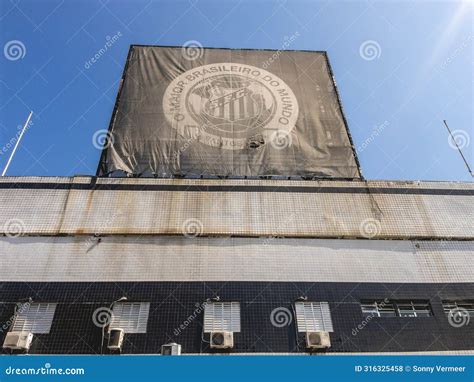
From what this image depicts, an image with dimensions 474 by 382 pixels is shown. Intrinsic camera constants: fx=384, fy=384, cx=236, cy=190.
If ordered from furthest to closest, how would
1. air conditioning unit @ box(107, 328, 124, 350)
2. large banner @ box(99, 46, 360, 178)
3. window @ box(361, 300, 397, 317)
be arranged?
large banner @ box(99, 46, 360, 178) → window @ box(361, 300, 397, 317) → air conditioning unit @ box(107, 328, 124, 350)

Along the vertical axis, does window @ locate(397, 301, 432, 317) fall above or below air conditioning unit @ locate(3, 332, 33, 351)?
above

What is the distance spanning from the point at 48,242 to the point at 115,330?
3.57 m

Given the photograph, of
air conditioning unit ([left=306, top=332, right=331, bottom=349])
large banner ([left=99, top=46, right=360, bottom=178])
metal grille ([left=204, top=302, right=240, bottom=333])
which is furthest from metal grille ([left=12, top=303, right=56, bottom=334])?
air conditioning unit ([left=306, top=332, right=331, bottom=349])

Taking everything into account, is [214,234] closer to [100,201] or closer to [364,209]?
[100,201]

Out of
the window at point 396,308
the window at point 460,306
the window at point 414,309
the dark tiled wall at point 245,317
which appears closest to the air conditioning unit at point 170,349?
the dark tiled wall at point 245,317

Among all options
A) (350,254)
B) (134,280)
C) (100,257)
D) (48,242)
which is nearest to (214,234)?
(134,280)

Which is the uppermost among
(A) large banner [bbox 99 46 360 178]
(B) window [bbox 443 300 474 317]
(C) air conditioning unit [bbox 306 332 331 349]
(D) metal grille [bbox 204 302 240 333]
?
(A) large banner [bbox 99 46 360 178]

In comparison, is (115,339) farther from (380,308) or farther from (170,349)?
(380,308)

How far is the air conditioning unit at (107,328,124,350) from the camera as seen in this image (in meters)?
9.58

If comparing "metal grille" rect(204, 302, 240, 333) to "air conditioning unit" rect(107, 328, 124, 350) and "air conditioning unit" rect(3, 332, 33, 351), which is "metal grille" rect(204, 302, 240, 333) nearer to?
"air conditioning unit" rect(107, 328, 124, 350)

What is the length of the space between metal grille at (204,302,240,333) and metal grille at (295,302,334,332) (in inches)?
65.9

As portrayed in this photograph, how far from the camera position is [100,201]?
12.3 meters

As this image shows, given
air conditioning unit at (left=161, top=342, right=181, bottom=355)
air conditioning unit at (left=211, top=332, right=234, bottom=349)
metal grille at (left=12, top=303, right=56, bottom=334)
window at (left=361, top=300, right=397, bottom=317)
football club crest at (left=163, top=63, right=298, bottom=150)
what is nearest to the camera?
air conditioning unit at (left=161, top=342, right=181, bottom=355)

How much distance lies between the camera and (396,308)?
10.9m
